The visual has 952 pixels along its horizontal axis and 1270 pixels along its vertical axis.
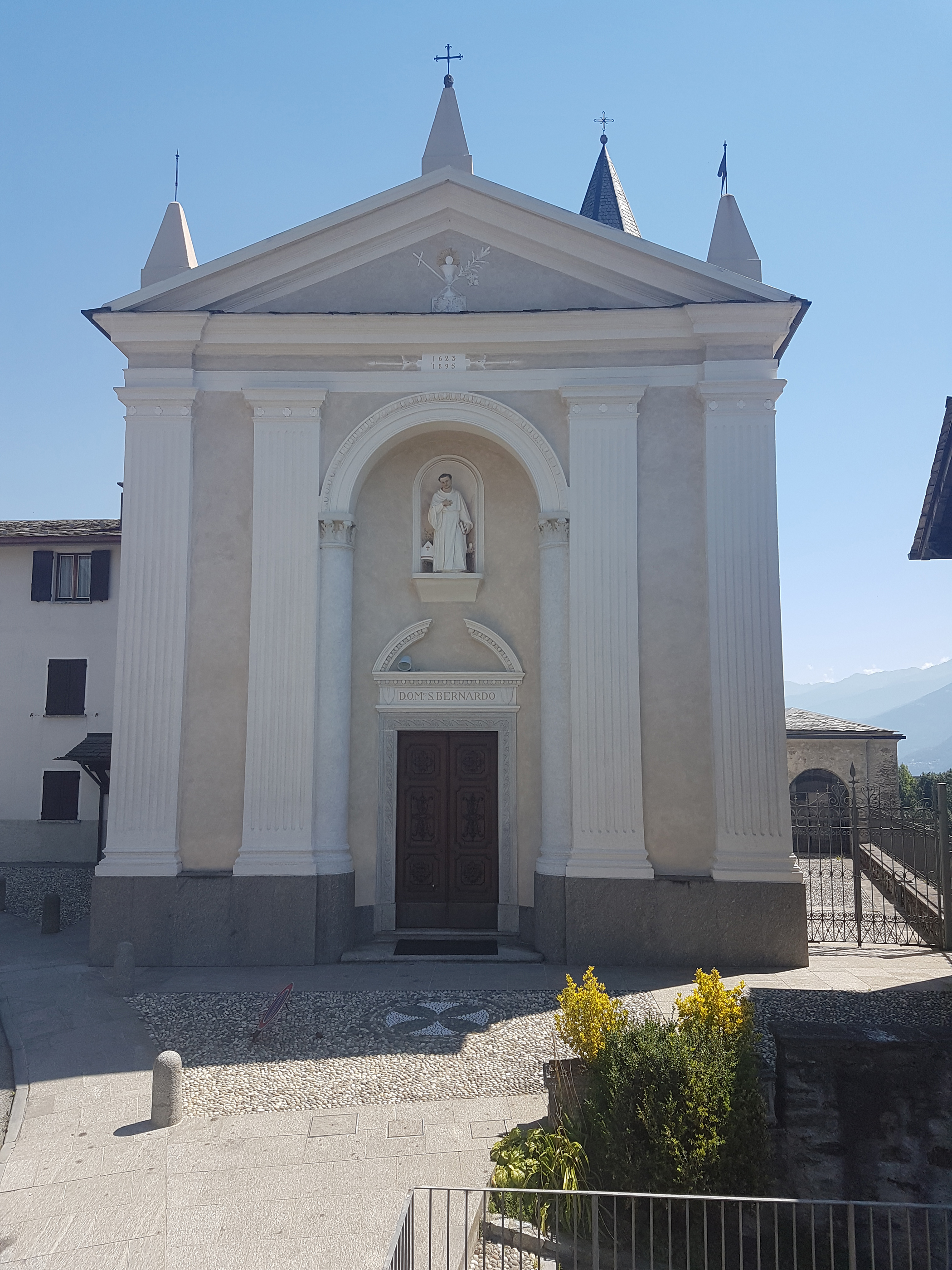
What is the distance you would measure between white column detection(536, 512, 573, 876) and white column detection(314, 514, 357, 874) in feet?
8.97

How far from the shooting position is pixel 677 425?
12406 millimetres

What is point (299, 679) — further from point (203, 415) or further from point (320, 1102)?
point (320, 1102)

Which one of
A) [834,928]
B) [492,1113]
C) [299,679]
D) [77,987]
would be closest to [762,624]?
[834,928]

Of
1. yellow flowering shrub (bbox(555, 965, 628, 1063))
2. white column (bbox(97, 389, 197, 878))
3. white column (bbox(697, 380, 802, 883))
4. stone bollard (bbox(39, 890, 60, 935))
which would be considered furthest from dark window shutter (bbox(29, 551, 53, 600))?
yellow flowering shrub (bbox(555, 965, 628, 1063))

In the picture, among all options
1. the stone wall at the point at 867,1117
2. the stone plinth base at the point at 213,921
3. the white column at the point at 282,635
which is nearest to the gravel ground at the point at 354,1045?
the stone plinth base at the point at 213,921

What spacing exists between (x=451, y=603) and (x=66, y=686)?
11733 millimetres

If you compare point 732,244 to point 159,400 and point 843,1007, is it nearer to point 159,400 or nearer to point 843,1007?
point 159,400

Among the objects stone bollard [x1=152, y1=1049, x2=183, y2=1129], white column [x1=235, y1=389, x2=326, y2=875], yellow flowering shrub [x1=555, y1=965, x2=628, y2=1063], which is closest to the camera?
yellow flowering shrub [x1=555, y1=965, x2=628, y2=1063]

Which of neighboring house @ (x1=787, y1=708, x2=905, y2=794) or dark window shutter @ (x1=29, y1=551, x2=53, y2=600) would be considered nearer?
dark window shutter @ (x1=29, y1=551, x2=53, y2=600)

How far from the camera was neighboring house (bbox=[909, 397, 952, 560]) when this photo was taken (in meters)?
8.13

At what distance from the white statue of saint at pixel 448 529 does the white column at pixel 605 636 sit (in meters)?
1.71

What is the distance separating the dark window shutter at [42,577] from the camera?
20.5 metres

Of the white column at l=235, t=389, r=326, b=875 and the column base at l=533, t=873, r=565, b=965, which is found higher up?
the white column at l=235, t=389, r=326, b=875

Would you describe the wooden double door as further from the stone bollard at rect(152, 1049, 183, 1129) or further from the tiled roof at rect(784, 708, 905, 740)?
the tiled roof at rect(784, 708, 905, 740)
